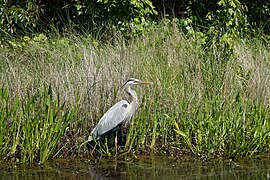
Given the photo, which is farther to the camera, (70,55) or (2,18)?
(2,18)

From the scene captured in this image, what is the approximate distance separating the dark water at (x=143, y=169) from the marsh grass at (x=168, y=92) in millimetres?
202

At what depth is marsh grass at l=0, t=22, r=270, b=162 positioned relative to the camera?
6582 millimetres

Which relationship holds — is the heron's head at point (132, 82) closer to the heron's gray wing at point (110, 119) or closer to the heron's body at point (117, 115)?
the heron's body at point (117, 115)

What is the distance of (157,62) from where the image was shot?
7707 mm

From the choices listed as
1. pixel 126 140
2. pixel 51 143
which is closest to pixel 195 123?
pixel 126 140

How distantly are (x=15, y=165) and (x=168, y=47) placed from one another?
→ 9.15 feet

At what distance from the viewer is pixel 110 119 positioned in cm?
659

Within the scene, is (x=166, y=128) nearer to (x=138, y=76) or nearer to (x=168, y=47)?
(x=138, y=76)

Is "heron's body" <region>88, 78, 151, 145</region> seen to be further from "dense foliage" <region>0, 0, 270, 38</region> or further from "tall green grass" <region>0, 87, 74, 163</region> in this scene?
"dense foliage" <region>0, 0, 270, 38</region>

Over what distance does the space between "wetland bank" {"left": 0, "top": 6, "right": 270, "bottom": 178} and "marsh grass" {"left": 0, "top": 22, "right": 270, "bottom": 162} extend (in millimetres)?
12

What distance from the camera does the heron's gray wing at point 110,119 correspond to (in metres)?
6.60

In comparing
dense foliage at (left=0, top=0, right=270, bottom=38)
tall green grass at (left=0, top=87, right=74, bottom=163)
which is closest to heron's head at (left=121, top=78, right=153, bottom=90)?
tall green grass at (left=0, top=87, right=74, bottom=163)

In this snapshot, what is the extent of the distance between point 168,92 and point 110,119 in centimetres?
88

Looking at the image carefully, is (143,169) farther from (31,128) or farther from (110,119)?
(31,128)
